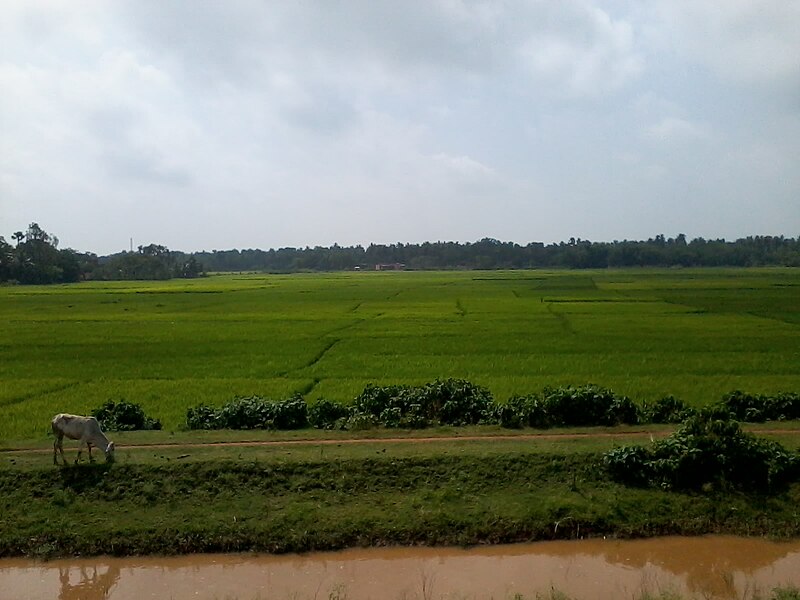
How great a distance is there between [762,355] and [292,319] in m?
20.6

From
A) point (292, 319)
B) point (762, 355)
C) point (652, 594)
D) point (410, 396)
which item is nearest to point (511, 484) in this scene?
point (652, 594)

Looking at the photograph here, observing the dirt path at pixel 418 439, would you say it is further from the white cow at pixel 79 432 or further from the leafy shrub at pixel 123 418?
the leafy shrub at pixel 123 418

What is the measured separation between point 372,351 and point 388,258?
468 feet

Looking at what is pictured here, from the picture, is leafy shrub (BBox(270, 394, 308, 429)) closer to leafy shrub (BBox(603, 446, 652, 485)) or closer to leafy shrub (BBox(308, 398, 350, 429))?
leafy shrub (BBox(308, 398, 350, 429))

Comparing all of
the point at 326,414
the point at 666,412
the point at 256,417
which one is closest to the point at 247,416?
the point at 256,417

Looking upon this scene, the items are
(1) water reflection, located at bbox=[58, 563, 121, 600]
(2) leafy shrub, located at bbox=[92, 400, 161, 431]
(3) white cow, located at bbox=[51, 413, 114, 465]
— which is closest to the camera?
(1) water reflection, located at bbox=[58, 563, 121, 600]

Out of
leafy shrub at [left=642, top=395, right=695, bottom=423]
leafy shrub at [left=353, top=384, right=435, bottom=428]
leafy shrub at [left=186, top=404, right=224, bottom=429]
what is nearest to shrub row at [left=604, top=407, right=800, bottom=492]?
leafy shrub at [left=642, top=395, right=695, bottom=423]

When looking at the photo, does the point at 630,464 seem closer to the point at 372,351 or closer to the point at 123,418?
the point at 123,418

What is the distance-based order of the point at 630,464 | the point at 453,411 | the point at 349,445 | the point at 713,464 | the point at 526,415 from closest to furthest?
1. the point at 713,464
2. the point at 630,464
3. the point at 349,445
4. the point at 526,415
5. the point at 453,411

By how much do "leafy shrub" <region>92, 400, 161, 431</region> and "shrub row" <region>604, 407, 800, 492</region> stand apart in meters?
7.66

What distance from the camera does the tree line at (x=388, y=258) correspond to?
294 feet

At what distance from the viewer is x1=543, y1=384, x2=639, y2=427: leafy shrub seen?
35.5 feet

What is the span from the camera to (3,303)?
45.5 metres

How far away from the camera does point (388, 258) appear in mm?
164000
